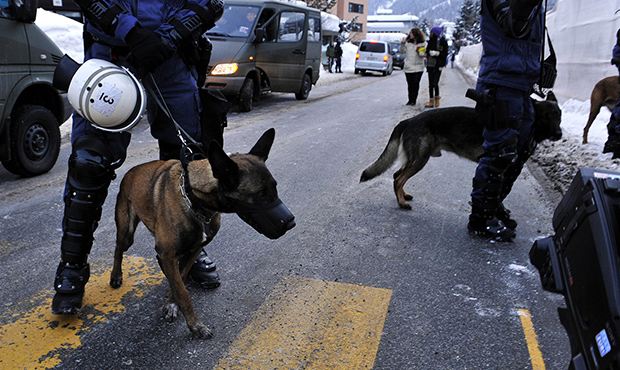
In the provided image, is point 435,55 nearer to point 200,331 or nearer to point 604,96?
point 604,96

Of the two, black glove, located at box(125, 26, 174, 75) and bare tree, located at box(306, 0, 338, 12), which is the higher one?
bare tree, located at box(306, 0, 338, 12)

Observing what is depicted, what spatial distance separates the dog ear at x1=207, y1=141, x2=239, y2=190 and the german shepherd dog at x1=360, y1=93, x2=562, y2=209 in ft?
8.98

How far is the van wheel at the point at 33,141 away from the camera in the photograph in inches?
203

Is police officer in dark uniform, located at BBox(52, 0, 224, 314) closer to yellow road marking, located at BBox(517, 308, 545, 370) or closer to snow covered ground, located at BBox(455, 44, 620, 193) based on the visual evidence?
yellow road marking, located at BBox(517, 308, 545, 370)

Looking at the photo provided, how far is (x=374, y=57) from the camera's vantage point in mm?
26844

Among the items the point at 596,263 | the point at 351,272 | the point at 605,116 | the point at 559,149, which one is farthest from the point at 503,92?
the point at 605,116

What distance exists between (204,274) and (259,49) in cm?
893

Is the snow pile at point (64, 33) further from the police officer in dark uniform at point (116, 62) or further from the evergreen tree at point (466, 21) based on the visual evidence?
the evergreen tree at point (466, 21)

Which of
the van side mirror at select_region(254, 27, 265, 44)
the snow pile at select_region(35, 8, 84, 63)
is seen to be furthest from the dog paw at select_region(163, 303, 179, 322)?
the snow pile at select_region(35, 8, 84, 63)

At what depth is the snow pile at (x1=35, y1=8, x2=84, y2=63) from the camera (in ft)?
39.9

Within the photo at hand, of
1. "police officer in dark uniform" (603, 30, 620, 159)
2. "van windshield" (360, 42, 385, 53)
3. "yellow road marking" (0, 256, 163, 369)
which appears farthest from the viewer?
"van windshield" (360, 42, 385, 53)

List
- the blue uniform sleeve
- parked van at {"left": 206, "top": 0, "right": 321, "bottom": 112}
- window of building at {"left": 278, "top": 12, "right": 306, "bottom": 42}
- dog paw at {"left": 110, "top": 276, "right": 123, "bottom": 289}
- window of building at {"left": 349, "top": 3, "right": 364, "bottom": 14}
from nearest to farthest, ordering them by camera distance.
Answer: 1. the blue uniform sleeve
2. dog paw at {"left": 110, "top": 276, "right": 123, "bottom": 289}
3. parked van at {"left": 206, "top": 0, "right": 321, "bottom": 112}
4. window of building at {"left": 278, "top": 12, "right": 306, "bottom": 42}
5. window of building at {"left": 349, "top": 3, "right": 364, "bottom": 14}

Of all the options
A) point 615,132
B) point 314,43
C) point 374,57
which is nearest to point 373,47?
point 374,57

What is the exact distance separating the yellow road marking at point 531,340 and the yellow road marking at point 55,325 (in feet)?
7.13
